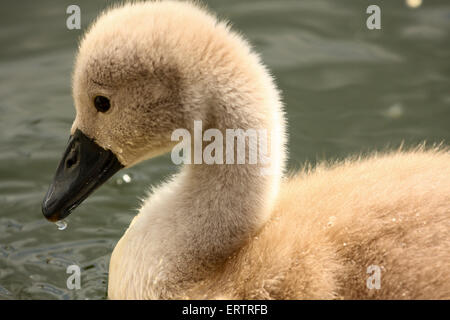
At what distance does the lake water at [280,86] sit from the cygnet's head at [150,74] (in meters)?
0.94

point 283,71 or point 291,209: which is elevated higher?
point 283,71

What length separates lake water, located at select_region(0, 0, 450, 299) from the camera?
3.98 metres

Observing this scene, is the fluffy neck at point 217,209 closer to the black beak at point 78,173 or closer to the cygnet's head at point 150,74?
the cygnet's head at point 150,74

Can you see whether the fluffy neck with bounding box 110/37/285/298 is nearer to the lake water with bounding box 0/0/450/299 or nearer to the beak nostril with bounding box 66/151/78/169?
the beak nostril with bounding box 66/151/78/169

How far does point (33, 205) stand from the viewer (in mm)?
4242

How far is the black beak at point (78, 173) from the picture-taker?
124 inches

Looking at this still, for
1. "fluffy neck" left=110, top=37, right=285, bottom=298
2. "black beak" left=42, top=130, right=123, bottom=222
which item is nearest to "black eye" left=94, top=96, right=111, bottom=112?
"black beak" left=42, top=130, right=123, bottom=222

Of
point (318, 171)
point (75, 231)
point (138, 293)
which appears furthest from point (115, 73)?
point (75, 231)

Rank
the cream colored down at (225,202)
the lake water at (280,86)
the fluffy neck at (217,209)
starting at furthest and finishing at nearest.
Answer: the lake water at (280,86) → the fluffy neck at (217,209) → the cream colored down at (225,202)

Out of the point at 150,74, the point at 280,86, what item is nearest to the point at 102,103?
the point at 150,74

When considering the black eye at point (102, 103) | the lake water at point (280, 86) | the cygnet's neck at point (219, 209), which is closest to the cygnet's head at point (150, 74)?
the black eye at point (102, 103)

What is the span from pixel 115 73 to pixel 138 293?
0.83 metres

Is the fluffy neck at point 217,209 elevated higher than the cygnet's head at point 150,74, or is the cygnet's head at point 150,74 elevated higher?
the cygnet's head at point 150,74
